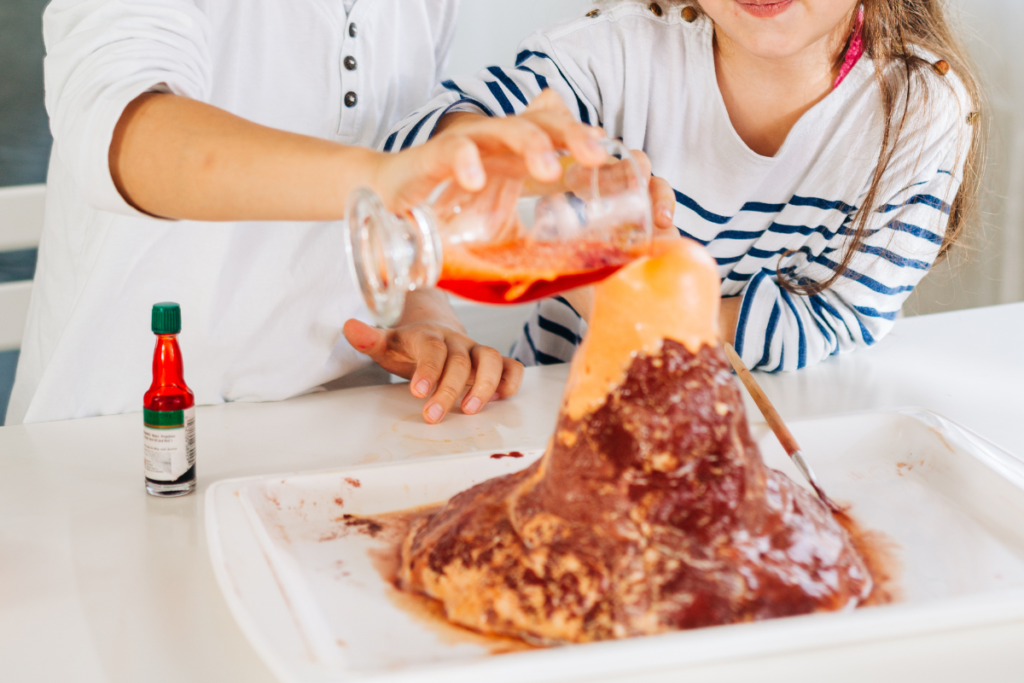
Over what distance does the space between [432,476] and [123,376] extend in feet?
1.86

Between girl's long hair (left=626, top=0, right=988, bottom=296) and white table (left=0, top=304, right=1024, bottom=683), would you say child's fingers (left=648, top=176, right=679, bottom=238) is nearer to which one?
white table (left=0, top=304, right=1024, bottom=683)

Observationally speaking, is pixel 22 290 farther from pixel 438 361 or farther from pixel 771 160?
pixel 771 160

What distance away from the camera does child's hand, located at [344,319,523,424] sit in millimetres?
1151

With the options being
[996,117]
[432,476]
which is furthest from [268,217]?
[996,117]

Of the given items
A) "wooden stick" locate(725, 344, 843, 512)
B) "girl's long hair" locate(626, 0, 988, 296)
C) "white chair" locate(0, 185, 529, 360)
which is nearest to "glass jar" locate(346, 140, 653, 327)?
"wooden stick" locate(725, 344, 843, 512)

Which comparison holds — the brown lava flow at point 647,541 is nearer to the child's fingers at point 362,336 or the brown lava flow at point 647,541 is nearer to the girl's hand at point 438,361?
the girl's hand at point 438,361

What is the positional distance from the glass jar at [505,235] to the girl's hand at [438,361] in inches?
19.5

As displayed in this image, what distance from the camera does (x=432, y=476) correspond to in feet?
2.99

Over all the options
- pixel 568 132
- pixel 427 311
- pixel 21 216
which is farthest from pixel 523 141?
pixel 21 216

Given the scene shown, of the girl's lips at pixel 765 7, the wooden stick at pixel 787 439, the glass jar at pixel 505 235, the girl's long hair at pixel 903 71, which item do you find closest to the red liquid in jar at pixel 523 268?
the glass jar at pixel 505 235

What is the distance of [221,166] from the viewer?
2.65ft

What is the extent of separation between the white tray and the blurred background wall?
1573mm

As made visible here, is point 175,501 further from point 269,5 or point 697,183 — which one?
point 697,183

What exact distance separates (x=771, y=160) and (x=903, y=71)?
225 millimetres
